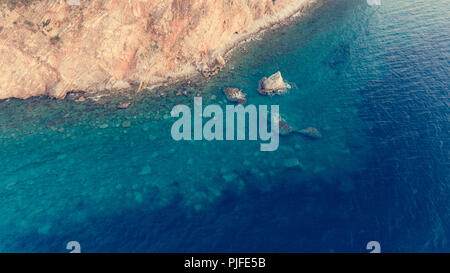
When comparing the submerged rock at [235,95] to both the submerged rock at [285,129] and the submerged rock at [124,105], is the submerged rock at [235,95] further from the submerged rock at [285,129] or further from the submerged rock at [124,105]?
the submerged rock at [124,105]

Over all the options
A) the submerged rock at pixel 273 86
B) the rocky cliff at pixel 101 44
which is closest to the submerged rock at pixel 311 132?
the submerged rock at pixel 273 86

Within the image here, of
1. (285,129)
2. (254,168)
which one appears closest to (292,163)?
(254,168)

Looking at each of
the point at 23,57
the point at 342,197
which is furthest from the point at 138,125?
the point at 342,197

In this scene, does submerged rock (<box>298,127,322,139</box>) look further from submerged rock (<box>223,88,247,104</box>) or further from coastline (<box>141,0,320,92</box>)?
coastline (<box>141,0,320,92</box>)

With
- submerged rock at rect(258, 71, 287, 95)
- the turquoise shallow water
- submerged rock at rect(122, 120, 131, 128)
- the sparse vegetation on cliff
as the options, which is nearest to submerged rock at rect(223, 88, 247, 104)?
the turquoise shallow water

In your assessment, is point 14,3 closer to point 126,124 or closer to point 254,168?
point 126,124
